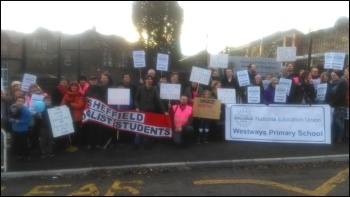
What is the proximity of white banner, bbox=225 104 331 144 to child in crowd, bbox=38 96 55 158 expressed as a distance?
379 centimetres

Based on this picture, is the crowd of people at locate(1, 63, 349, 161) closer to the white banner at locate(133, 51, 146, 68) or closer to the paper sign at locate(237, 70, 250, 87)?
the paper sign at locate(237, 70, 250, 87)

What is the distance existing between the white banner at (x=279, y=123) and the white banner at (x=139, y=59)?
7.45 feet

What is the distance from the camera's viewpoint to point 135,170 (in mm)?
6805

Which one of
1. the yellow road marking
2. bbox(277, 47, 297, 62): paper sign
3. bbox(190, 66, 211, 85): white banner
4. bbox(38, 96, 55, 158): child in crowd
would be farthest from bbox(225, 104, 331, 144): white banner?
bbox(38, 96, 55, 158): child in crowd

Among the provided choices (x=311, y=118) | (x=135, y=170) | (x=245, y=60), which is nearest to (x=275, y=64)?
(x=245, y=60)

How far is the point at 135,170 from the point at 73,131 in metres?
1.83

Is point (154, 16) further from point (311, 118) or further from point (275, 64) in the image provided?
point (275, 64)

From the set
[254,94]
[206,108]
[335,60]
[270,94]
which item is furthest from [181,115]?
[335,60]

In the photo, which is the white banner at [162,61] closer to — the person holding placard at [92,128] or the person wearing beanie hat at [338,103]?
the person holding placard at [92,128]

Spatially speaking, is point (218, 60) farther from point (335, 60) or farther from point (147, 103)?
point (335, 60)

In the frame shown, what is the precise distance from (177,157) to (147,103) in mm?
1429

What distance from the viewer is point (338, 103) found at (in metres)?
8.22

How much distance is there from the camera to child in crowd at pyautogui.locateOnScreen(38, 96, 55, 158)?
7629 mm

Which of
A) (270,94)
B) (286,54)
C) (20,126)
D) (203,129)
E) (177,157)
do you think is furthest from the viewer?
(286,54)
